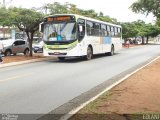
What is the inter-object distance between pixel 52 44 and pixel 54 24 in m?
1.46

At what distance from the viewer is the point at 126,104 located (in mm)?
10188

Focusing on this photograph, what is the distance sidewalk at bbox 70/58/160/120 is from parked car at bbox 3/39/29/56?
73.5ft

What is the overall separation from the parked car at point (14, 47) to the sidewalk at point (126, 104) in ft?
73.5

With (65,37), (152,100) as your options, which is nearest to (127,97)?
(152,100)

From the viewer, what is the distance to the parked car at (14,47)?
115ft

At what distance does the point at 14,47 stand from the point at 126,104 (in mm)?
26769

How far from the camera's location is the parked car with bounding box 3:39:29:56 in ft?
115

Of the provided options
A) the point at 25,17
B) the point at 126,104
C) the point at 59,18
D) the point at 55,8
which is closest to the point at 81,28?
the point at 59,18

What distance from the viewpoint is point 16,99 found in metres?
11.3

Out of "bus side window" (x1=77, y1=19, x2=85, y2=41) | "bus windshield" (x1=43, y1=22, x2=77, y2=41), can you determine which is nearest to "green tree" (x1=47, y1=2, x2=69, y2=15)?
"bus side window" (x1=77, y1=19, x2=85, y2=41)

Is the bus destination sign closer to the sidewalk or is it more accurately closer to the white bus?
the white bus

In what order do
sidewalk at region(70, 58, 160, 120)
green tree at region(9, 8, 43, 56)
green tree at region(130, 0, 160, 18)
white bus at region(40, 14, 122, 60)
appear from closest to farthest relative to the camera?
sidewalk at region(70, 58, 160, 120)
white bus at region(40, 14, 122, 60)
green tree at region(130, 0, 160, 18)
green tree at region(9, 8, 43, 56)

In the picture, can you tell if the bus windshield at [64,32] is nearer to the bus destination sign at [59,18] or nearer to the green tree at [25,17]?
the bus destination sign at [59,18]

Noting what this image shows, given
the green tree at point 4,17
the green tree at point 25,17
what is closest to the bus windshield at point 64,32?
the green tree at point 25,17
